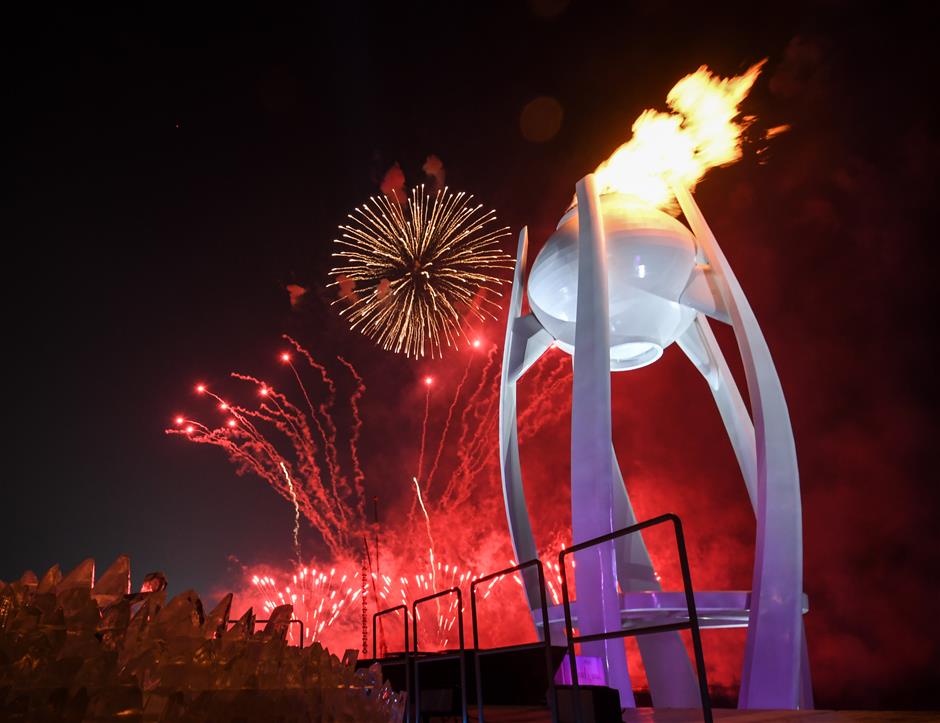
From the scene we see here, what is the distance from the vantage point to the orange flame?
40.0ft

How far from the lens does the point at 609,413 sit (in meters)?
8.36

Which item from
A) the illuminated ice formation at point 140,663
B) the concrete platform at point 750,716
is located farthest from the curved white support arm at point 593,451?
the illuminated ice formation at point 140,663

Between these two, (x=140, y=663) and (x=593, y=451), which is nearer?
(x=140, y=663)

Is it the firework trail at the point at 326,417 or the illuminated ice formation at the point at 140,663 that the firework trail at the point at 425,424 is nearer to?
the firework trail at the point at 326,417

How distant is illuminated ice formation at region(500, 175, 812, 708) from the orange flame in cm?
184

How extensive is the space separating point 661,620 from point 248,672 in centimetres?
843

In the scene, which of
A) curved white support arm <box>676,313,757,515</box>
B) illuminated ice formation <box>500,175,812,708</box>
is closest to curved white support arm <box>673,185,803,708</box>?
illuminated ice formation <box>500,175,812,708</box>

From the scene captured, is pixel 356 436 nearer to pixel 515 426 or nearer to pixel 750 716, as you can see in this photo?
pixel 515 426

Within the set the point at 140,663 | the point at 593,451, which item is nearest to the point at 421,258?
the point at 593,451

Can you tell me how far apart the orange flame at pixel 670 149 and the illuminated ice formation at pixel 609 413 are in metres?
1.84

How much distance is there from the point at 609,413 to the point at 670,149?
6345 millimetres

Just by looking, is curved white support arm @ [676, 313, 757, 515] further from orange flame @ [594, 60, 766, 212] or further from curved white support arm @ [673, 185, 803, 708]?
orange flame @ [594, 60, 766, 212]

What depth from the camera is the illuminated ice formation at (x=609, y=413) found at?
764 centimetres

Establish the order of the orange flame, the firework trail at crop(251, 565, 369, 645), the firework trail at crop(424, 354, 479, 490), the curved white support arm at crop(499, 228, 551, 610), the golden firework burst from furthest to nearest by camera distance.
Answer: the firework trail at crop(424, 354, 479, 490) < the firework trail at crop(251, 565, 369, 645) < the golden firework burst < the orange flame < the curved white support arm at crop(499, 228, 551, 610)
